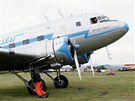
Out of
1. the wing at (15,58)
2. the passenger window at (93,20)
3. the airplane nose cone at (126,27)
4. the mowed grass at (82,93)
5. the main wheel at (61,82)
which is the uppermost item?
the passenger window at (93,20)

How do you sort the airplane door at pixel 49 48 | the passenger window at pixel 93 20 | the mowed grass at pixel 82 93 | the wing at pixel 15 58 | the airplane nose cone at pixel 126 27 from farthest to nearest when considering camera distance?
the passenger window at pixel 93 20 < the airplane nose cone at pixel 126 27 < the airplane door at pixel 49 48 < the wing at pixel 15 58 < the mowed grass at pixel 82 93

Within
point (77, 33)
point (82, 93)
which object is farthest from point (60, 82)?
point (77, 33)

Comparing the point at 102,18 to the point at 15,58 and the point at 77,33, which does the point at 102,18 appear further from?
the point at 15,58

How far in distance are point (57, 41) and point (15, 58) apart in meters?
2.22

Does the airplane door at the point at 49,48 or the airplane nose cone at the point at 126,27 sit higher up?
the airplane nose cone at the point at 126,27

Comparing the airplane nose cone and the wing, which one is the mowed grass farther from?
the airplane nose cone

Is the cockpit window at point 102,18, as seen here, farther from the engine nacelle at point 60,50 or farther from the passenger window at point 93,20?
the engine nacelle at point 60,50

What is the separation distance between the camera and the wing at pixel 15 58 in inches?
507

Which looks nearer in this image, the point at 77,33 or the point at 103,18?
the point at 77,33

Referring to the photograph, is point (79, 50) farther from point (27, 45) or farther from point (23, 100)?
point (23, 100)

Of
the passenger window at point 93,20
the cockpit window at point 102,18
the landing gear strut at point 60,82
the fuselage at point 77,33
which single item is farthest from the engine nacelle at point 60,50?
the landing gear strut at point 60,82

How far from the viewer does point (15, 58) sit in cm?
1355

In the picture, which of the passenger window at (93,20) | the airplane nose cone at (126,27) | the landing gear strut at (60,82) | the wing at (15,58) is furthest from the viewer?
the landing gear strut at (60,82)

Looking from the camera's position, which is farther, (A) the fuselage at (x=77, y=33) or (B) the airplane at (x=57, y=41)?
(A) the fuselage at (x=77, y=33)
